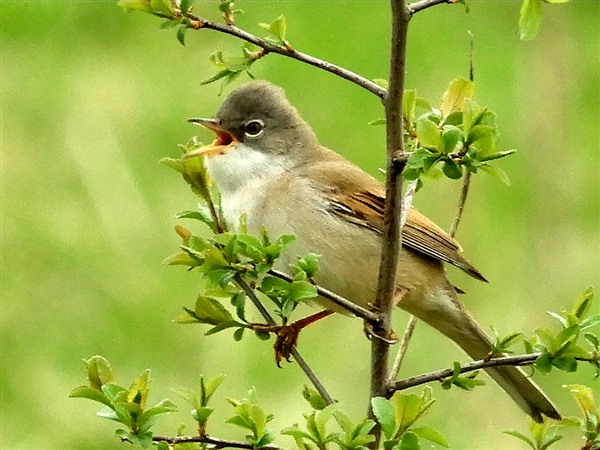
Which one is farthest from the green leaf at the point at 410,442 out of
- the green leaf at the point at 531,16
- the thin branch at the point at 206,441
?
the green leaf at the point at 531,16

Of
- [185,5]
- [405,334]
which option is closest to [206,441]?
[405,334]

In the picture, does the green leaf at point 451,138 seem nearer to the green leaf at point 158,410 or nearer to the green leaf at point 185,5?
the green leaf at point 185,5

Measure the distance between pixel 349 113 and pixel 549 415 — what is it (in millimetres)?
3362

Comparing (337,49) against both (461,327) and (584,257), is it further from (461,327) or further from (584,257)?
(461,327)

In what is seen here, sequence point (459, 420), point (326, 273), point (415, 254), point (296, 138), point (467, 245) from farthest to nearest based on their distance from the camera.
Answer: point (467, 245)
point (459, 420)
point (296, 138)
point (415, 254)
point (326, 273)

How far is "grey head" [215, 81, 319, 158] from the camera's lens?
3.72m

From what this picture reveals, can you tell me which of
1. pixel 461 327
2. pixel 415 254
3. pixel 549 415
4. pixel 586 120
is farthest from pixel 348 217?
pixel 586 120

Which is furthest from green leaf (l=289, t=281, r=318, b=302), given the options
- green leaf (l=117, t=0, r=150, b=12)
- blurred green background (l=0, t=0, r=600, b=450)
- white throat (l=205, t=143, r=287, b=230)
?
blurred green background (l=0, t=0, r=600, b=450)

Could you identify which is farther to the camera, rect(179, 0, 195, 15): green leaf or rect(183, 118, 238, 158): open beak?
rect(183, 118, 238, 158): open beak

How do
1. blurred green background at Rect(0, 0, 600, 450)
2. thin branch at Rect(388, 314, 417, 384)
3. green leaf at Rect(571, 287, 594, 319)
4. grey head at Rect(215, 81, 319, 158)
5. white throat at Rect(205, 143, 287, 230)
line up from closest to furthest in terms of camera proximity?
green leaf at Rect(571, 287, 594, 319) < thin branch at Rect(388, 314, 417, 384) < white throat at Rect(205, 143, 287, 230) < grey head at Rect(215, 81, 319, 158) < blurred green background at Rect(0, 0, 600, 450)

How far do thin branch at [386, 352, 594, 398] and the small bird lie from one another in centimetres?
86

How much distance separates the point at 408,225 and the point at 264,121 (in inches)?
22.6

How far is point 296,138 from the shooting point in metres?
3.86

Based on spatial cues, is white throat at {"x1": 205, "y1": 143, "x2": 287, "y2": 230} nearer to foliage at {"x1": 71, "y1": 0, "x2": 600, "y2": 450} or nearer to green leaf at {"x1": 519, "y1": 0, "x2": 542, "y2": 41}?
foliage at {"x1": 71, "y1": 0, "x2": 600, "y2": 450}
